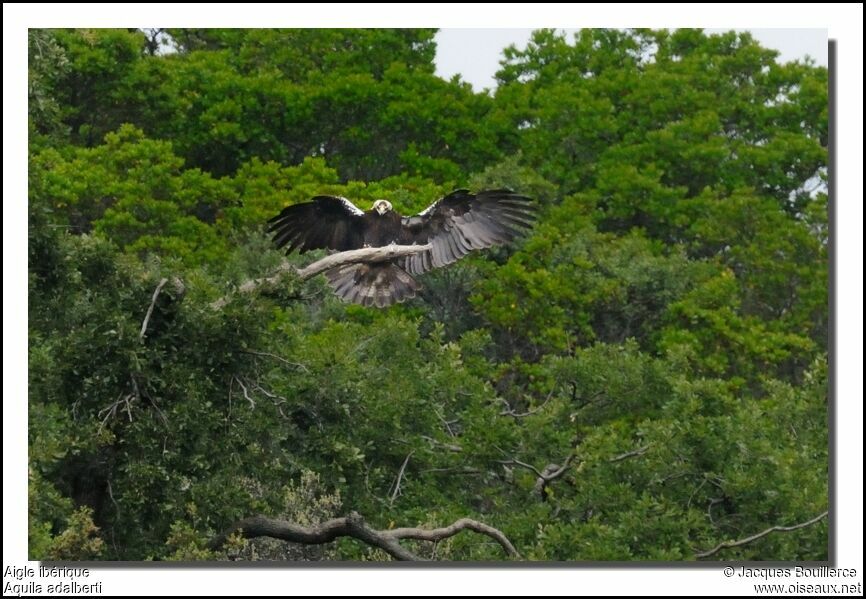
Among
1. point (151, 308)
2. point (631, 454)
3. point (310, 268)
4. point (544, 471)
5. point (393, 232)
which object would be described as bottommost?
point (544, 471)

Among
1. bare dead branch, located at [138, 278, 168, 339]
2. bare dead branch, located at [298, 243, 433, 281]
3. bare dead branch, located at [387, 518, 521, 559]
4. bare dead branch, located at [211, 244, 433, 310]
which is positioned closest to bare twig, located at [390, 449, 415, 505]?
bare dead branch, located at [387, 518, 521, 559]

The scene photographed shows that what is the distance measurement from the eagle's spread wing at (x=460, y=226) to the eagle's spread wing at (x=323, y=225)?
45cm

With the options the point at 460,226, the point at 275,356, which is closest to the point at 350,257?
the point at 275,356

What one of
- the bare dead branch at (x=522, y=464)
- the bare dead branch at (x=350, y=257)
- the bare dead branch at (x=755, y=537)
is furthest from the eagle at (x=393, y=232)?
the bare dead branch at (x=755, y=537)

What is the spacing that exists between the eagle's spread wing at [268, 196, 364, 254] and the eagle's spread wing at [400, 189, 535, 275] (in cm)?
45

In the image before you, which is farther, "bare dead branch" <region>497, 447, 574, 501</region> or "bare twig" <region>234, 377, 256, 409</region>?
"bare dead branch" <region>497, 447, 574, 501</region>

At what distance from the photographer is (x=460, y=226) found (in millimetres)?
15859

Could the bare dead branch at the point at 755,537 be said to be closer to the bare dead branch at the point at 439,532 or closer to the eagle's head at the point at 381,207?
the bare dead branch at the point at 439,532

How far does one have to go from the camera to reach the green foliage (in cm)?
1350

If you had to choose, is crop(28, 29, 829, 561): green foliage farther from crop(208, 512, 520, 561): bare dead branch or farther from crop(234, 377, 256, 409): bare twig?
crop(208, 512, 520, 561): bare dead branch

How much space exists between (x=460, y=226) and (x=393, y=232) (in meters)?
0.62

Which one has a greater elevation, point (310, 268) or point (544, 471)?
point (310, 268)

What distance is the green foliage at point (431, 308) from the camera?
13.5 metres

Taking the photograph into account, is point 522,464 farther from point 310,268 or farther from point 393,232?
point 310,268
